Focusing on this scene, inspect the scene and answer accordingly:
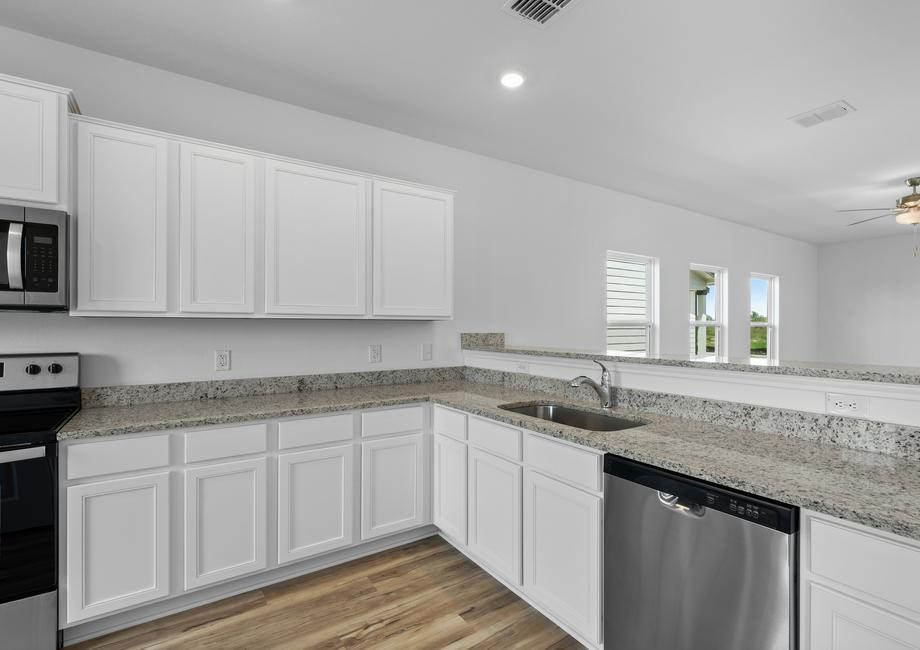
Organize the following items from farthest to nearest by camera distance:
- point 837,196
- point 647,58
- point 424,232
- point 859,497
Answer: point 837,196 → point 424,232 → point 647,58 → point 859,497

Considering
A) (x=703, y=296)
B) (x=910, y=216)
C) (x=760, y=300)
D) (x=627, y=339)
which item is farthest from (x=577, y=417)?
(x=760, y=300)

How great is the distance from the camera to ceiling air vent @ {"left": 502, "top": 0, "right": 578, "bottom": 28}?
76.4 inches

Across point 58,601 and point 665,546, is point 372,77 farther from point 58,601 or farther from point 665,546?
point 58,601

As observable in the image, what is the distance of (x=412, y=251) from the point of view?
9.77ft

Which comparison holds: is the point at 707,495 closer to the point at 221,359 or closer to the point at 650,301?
the point at 221,359

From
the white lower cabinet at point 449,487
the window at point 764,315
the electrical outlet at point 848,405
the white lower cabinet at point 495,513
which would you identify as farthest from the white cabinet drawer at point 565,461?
the window at point 764,315

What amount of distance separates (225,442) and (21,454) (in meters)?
0.69

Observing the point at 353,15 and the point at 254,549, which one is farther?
the point at 254,549

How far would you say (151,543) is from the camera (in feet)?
6.49

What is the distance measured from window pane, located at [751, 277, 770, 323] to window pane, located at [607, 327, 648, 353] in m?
2.69

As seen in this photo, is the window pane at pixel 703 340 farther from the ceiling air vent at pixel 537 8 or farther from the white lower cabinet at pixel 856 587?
the white lower cabinet at pixel 856 587

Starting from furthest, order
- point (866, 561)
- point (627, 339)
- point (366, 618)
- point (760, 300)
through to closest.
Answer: point (760, 300) < point (627, 339) < point (366, 618) < point (866, 561)

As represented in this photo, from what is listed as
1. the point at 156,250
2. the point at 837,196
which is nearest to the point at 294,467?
the point at 156,250

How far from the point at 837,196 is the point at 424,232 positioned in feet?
15.0
